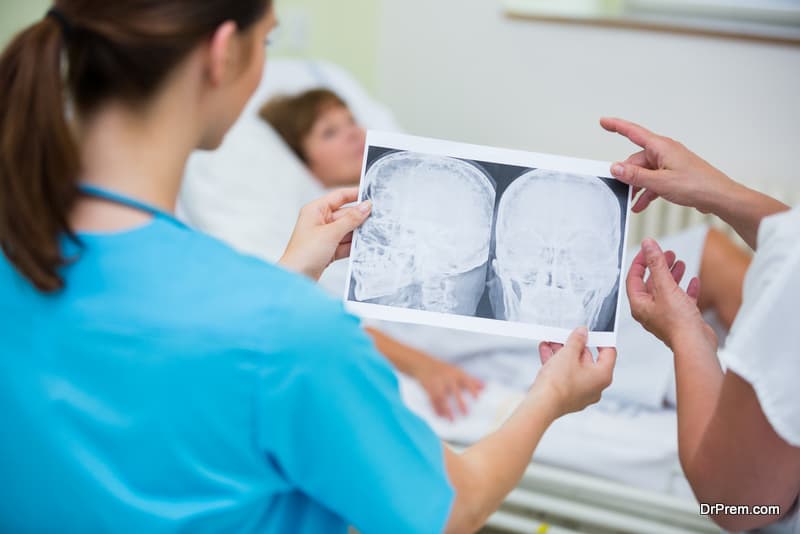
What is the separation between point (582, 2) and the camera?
2307 mm

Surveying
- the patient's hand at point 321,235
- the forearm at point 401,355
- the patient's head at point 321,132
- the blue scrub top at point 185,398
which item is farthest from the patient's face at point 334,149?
the blue scrub top at point 185,398

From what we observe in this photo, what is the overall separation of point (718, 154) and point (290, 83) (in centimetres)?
114

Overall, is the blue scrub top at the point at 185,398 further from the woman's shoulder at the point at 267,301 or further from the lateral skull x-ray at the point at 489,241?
the lateral skull x-ray at the point at 489,241

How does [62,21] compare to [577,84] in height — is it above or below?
below

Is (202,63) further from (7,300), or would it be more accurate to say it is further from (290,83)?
(290,83)

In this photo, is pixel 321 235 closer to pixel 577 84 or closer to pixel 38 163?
pixel 38 163

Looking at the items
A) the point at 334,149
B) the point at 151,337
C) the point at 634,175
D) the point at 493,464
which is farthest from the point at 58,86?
the point at 334,149

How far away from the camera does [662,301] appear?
1.01 m

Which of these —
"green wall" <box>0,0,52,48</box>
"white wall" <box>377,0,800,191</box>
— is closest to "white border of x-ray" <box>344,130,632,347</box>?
"white wall" <box>377,0,800,191</box>

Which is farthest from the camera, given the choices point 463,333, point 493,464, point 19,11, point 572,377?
point 19,11

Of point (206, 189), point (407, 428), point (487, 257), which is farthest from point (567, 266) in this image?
point (206, 189)

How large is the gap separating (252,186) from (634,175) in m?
1.15

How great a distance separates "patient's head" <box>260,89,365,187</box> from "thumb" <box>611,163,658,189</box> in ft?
3.95

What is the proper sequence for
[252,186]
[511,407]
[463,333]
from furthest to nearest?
[252,186]
[463,333]
[511,407]
